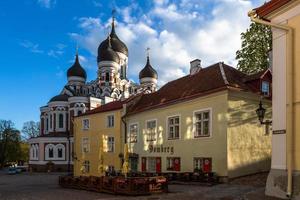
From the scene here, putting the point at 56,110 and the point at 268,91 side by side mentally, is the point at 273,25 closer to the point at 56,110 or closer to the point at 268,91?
the point at 268,91

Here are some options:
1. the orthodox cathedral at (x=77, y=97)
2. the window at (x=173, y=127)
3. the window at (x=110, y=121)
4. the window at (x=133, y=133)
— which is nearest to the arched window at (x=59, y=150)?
the orthodox cathedral at (x=77, y=97)

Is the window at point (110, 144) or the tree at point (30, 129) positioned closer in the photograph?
the window at point (110, 144)

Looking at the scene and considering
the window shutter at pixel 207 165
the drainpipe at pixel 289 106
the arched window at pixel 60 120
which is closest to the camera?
the drainpipe at pixel 289 106

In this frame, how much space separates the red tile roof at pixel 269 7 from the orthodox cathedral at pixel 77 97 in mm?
45359

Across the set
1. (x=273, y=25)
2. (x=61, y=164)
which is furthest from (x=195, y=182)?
(x=61, y=164)

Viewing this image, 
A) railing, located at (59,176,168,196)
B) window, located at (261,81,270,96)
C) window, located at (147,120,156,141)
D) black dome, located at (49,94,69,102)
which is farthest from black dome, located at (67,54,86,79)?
railing, located at (59,176,168,196)

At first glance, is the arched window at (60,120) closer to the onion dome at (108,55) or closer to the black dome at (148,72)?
the onion dome at (108,55)

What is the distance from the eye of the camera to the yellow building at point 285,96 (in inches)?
475

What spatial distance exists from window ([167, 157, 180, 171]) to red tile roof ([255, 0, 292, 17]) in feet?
46.6

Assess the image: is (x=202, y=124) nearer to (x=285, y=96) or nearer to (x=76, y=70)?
(x=285, y=96)

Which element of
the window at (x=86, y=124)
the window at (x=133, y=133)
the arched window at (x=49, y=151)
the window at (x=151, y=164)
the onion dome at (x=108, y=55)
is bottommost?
the arched window at (x=49, y=151)

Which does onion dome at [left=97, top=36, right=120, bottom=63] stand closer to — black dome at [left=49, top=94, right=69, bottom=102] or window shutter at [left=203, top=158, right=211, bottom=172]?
black dome at [left=49, top=94, right=69, bottom=102]

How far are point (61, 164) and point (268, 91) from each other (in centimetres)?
4101

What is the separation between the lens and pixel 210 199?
15039mm
